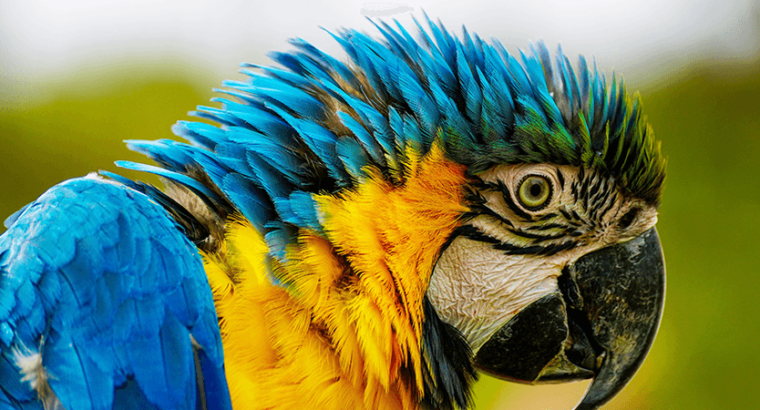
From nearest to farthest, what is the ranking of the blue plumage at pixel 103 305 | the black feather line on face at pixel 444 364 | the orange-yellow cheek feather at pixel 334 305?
the blue plumage at pixel 103 305, the orange-yellow cheek feather at pixel 334 305, the black feather line on face at pixel 444 364

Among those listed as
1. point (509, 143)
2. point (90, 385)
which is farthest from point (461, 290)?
point (90, 385)

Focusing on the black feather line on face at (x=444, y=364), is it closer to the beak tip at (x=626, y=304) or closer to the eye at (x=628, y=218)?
the beak tip at (x=626, y=304)

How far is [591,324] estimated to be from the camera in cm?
148

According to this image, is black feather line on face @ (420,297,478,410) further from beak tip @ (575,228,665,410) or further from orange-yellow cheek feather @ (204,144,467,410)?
beak tip @ (575,228,665,410)

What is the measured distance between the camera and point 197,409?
118 centimetres

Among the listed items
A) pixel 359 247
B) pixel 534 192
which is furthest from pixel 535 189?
pixel 359 247

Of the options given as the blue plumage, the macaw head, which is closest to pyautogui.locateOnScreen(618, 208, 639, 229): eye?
the macaw head

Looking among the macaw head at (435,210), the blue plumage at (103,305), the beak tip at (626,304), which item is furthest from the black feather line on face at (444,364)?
the blue plumage at (103,305)

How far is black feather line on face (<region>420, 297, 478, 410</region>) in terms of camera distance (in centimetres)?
140

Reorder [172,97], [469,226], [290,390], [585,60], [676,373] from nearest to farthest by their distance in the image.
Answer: [290,390], [469,226], [585,60], [676,373], [172,97]

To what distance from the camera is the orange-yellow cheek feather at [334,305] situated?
1.23m

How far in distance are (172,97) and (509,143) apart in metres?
5.18

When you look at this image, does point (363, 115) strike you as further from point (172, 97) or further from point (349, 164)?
point (172, 97)

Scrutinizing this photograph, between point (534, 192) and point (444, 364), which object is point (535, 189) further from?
point (444, 364)
